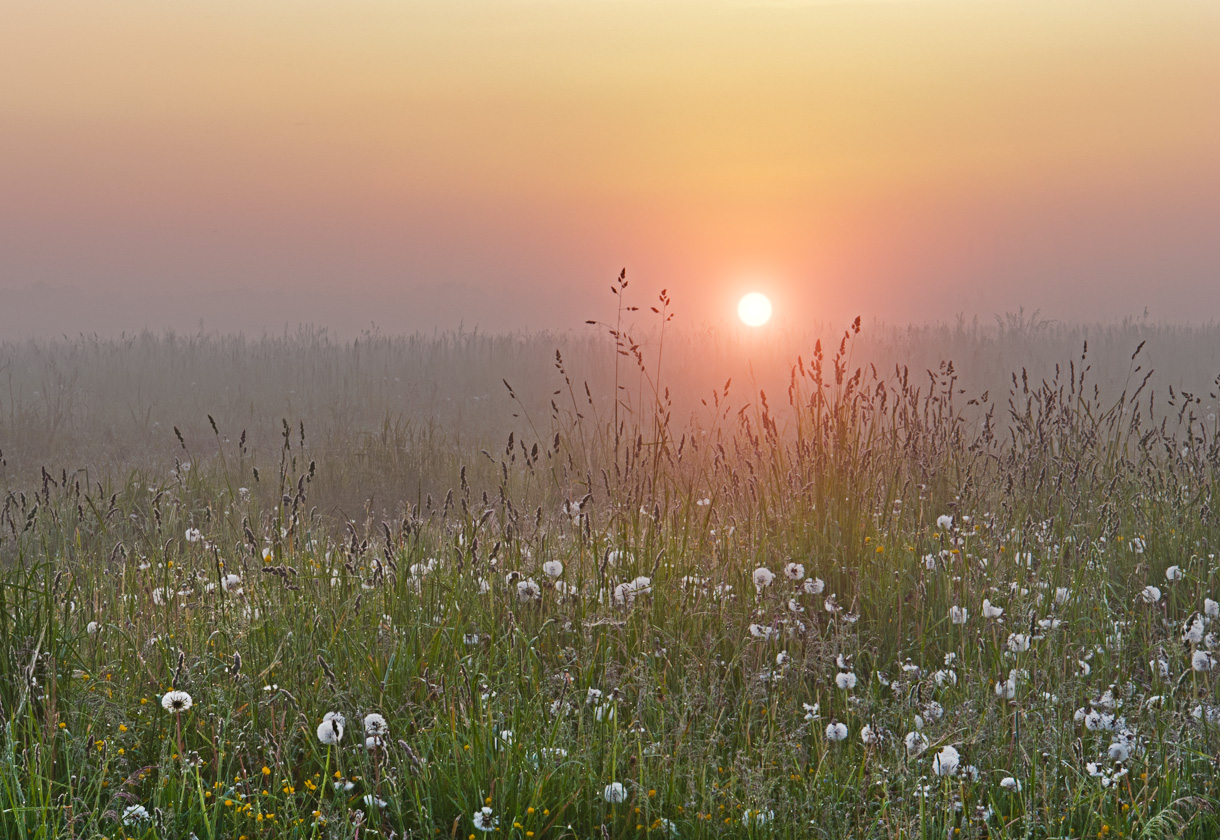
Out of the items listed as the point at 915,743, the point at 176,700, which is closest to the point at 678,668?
the point at 915,743

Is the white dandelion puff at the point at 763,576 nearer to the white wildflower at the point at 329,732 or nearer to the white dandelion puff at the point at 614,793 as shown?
the white dandelion puff at the point at 614,793

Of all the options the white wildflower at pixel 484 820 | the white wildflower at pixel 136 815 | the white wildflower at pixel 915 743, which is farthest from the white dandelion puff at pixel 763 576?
the white wildflower at pixel 136 815

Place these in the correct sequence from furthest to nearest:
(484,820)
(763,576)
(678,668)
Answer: (763,576)
(678,668)
(484,820)

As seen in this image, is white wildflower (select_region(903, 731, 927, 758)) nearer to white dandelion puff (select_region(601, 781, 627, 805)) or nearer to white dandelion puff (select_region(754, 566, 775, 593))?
white dandelion puff (select_region(601, 781, 627, 805))

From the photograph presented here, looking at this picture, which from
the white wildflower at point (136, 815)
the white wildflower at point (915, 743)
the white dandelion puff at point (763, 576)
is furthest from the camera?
the white dandelion puff at point (763, 576)

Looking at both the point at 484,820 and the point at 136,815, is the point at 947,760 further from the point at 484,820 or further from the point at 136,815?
the point at 136,815

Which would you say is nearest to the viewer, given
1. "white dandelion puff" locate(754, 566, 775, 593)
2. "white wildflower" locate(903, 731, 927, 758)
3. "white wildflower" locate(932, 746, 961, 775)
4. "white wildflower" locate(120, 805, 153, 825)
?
"white wildflower" locate(120, 805, 153, 825)

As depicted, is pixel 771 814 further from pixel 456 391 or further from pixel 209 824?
pixel 456 391

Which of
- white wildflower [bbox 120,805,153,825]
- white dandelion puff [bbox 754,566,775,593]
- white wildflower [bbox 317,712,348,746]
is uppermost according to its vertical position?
white dandelion puff [bbox 754,566,775,593]

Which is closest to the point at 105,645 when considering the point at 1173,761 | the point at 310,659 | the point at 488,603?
the point at 310,659

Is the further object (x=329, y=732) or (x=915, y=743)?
(x=915, y=743)

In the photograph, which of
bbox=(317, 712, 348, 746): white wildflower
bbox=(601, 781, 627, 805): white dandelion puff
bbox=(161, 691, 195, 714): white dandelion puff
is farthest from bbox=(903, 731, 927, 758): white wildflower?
bbox=(161, 691, 195, 714): white dandelion puff

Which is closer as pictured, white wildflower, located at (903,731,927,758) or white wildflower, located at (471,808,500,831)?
white wildflower, located at (471,808,500,831)

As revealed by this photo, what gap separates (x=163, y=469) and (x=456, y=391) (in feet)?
17.3
